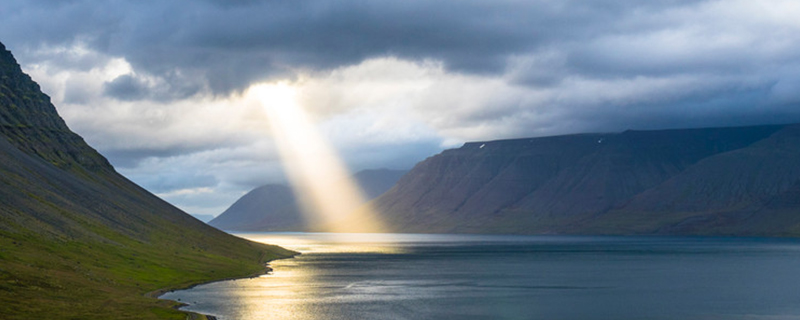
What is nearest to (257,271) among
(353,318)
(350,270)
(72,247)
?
(350,270)

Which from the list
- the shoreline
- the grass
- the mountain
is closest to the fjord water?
the shoreline

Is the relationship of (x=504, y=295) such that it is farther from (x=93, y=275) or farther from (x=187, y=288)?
(x=93, y=275)

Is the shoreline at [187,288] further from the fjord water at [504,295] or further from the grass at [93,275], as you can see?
the fjord water at [504,295]

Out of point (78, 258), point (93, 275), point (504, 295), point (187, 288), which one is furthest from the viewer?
point (187, 288)

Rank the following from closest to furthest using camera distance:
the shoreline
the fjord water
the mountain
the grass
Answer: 1. the grass
2. the mountain
3. the shoreline
4. the fjord water

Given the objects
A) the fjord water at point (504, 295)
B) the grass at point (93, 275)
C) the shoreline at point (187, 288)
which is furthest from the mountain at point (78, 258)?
the fjord water at point (504, 295)

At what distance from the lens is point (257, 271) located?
595 feet

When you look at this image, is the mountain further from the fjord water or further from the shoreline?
the fjord water

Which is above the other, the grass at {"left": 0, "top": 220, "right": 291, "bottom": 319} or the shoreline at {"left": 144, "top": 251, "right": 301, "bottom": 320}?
the grass at {"left": 0, "top": 220, "right": 291, "bottom": 319}

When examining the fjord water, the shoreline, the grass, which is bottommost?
the fjord water

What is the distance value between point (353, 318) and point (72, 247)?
6275cm

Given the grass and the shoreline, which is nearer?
the grass

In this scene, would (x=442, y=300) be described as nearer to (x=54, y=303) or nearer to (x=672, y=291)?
(x=672, y=291)

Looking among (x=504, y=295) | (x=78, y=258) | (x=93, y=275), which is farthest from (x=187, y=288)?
(x=504, y=295)
